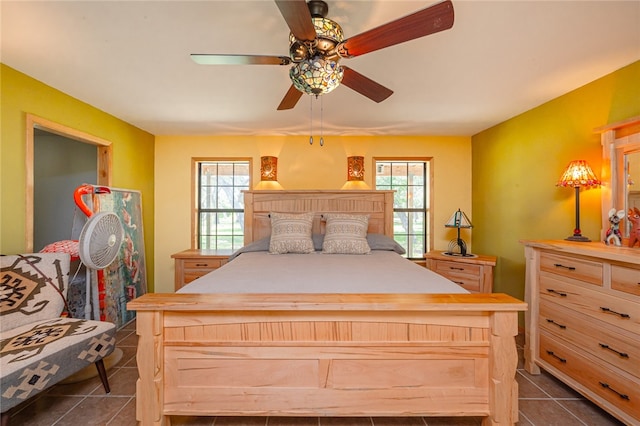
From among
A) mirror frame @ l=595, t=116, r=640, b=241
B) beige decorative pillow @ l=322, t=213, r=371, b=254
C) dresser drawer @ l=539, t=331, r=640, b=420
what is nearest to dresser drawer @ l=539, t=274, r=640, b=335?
dresser drawer @ l=539, t=331, r=640, b=420

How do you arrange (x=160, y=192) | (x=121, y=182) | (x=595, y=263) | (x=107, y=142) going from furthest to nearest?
(x=160, y=192)
(x=121, y=182)
(x=107, y=142)
(x=595, y=263)

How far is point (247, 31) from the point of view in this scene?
1.63 metres

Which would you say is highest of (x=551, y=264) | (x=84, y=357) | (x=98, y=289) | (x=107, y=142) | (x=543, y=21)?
(x=543, y=21)

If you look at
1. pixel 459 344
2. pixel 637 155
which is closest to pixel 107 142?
pixel 459 344

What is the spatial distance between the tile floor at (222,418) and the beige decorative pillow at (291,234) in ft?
4.83

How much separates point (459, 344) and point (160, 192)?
3.98 metres

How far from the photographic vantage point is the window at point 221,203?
408 cm

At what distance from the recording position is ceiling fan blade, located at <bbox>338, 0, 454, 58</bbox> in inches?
43.0

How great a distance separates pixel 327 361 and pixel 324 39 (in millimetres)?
1573

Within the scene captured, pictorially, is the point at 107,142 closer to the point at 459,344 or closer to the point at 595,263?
the point at 459,344

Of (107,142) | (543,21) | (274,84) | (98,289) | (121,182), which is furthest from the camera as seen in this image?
(121,182)

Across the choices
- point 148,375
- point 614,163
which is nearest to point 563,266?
point 614,163

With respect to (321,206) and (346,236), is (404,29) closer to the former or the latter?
(346,236)

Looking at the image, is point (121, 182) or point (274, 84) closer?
point (274, 84)
